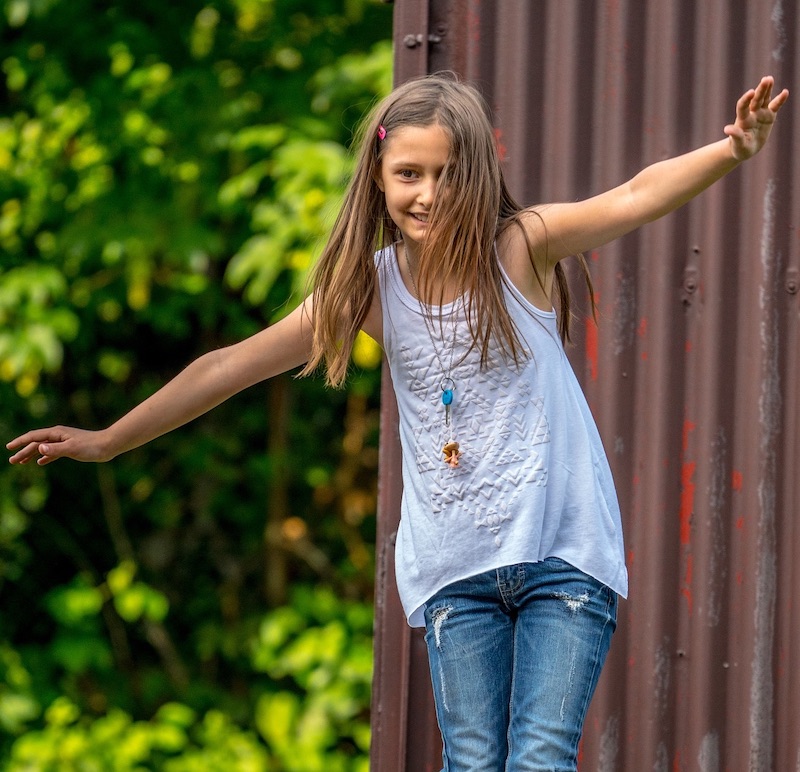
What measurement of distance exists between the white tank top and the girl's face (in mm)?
157

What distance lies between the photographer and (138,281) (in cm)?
533

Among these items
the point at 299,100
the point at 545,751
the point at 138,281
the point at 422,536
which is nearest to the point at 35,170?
the point at 138,281

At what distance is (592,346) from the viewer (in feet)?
9.62

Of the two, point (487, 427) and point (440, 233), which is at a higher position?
point (440, 233)

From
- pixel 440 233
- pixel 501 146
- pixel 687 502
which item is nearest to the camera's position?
pixel 440 233

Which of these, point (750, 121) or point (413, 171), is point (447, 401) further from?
point (750, 121)

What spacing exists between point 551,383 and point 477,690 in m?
0.55

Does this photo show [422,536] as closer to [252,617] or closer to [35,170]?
[35,170]

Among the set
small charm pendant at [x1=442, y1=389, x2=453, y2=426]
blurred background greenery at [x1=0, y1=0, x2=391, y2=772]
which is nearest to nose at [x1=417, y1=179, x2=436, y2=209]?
small charm pendant at [x1=442, y1=389, x2=453, y2=426]

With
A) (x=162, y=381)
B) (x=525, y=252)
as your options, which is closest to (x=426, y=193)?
(x=525, y=252)

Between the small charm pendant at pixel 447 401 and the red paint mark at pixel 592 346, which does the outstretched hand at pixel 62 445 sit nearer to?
the small charm pendant at pixel 447 401

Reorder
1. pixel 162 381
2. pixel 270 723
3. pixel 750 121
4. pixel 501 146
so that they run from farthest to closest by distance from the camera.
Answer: pixel 162 381, pixel 270 723, pixel 501 146, pixel 750 121

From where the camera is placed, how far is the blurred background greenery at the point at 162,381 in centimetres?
512

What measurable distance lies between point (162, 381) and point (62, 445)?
427 centimetres
